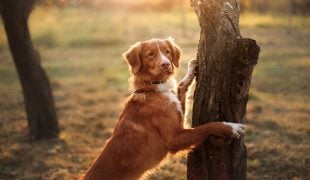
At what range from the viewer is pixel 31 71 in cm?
1048

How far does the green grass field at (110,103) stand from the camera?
28.2ft

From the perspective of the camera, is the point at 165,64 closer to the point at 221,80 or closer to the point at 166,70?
the point at 166,70

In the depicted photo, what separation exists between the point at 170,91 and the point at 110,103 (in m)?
8.63

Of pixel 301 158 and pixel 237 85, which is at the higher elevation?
pixel 237 85

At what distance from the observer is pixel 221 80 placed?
16.5ft

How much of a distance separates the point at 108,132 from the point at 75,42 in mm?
20246

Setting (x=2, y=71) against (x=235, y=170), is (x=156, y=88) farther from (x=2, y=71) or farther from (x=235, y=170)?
(x=2, y=71)

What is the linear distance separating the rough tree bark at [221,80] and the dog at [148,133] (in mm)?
194

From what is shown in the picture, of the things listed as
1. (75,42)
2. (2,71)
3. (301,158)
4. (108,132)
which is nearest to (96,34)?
(75,42)

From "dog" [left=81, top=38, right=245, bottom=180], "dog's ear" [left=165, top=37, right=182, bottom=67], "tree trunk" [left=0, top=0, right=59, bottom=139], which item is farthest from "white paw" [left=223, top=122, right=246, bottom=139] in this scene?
"tree trunk" [left=0, top=0, right=59, bottom=139]

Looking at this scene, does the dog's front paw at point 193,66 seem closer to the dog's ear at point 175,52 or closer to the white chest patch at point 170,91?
the white chest patch at point 170,91

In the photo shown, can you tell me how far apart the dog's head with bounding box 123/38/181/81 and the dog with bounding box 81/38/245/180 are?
4cm

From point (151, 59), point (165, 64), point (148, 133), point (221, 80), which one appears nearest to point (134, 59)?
point (151, 59)

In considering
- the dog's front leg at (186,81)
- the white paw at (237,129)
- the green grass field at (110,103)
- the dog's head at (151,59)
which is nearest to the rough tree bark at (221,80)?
the white paw at (237,129)
